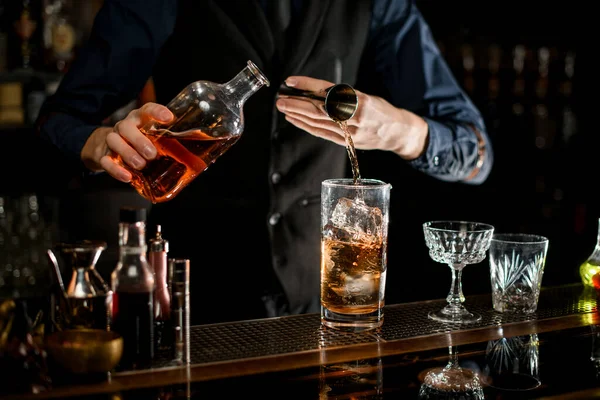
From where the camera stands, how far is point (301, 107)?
1586mm

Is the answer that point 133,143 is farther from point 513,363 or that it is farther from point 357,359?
point 513,363

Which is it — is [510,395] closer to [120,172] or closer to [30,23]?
[120,172]

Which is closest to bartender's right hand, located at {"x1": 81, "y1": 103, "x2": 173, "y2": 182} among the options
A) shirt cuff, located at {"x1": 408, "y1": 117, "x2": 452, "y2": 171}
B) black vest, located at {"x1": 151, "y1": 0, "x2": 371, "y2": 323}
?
black vest, located at {"x1": 151, "y1": 0, "x2": 371, "y2": 323}

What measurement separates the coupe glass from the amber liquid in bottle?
1.47 ft

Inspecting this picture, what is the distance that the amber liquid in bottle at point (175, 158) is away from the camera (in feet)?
4.46

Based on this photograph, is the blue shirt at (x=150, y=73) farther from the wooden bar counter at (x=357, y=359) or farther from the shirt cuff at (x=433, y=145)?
the wooden bar counter at (x=357, y=359)

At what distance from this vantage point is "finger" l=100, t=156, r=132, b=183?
55.4 inches

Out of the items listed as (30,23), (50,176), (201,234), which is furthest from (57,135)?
(30,23)

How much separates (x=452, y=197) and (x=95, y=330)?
3079mm

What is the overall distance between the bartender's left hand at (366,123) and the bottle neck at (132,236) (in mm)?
544

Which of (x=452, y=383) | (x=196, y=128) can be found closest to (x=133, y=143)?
(x=196, y=128)

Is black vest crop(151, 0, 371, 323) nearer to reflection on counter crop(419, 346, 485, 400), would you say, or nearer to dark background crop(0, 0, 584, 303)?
reflection on counter crop(419, 346, 485, 400)

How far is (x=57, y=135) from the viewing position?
1924 millimetres

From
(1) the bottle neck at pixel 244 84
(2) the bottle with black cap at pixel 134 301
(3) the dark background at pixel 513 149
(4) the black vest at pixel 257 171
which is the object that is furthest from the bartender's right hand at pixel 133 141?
(3) the dark background at pixel 513 149
